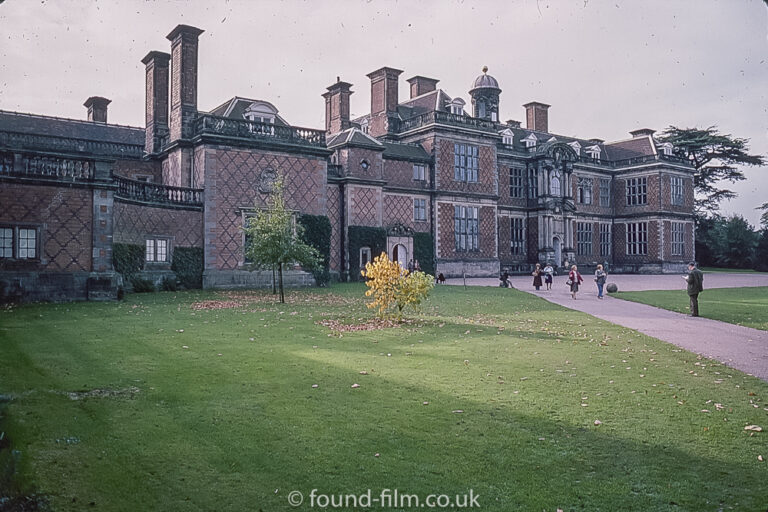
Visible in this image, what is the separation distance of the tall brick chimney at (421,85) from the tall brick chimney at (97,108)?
24.1 metres

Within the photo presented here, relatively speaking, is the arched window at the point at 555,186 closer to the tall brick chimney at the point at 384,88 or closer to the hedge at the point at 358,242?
the tall brick chimney at the point at 384,88

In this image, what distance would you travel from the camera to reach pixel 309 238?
104 feet

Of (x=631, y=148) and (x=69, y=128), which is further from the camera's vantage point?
(x=631, y=148)

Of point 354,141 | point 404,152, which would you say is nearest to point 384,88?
point 404,152

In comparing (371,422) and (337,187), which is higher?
(337,187)

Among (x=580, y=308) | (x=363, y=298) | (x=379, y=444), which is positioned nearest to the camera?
(x=379, y=444)

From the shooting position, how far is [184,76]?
30000mm

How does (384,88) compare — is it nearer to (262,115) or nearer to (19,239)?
(262,115)

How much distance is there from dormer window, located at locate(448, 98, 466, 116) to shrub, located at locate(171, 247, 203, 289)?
2487 centimetres

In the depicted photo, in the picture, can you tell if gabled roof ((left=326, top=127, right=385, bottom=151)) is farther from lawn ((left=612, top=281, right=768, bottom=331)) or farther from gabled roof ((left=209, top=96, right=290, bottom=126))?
lawn ((left=612, top=281, right=768, bottom=331))

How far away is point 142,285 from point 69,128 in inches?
541

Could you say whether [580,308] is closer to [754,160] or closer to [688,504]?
[688,504]

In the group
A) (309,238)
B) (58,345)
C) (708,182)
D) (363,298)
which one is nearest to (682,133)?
(708,182)

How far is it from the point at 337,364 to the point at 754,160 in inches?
2623
